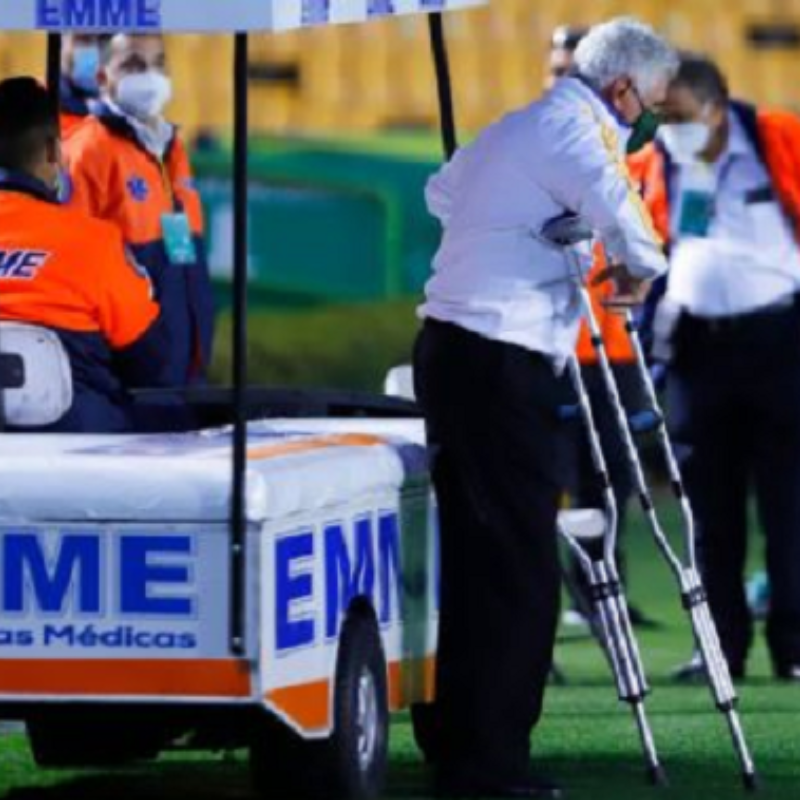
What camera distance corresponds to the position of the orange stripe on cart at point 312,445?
30.2 ft

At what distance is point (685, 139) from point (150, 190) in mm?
1627

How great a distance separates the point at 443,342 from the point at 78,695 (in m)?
1.32

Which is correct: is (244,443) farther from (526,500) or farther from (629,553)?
(629,553)

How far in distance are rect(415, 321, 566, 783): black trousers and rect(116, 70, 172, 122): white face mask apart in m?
3.11

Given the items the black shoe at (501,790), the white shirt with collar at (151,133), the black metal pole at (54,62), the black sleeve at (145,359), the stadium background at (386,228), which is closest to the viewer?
the black shoe at (501,790)

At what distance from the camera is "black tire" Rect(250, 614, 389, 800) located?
9320 mm

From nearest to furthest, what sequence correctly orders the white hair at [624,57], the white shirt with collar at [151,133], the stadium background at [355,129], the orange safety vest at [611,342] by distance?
1. the white hair at [624,57]
2. the white shirt with collar at [151,133]
3. the orange safety vest at [611,342]
4. the stadium background at [355,129]

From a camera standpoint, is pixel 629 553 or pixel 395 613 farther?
pixel 629 553

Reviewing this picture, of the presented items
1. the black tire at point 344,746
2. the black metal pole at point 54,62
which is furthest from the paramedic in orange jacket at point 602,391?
the black tire at point 344,746

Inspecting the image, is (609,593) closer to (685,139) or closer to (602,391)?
(602,391)

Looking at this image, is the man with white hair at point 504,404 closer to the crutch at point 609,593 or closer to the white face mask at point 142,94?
the crutch at point 609,593

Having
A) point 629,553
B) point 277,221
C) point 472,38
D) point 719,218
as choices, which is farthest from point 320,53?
point 719,218

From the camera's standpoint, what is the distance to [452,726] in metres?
9.80

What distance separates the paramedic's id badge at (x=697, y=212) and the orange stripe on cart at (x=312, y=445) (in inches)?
124
